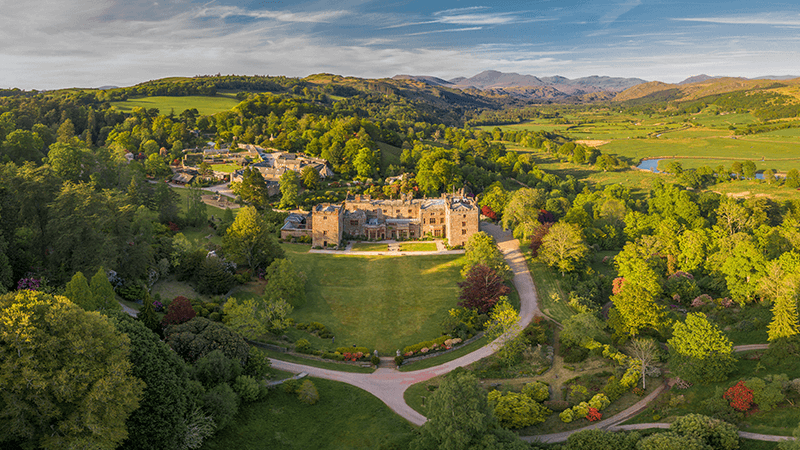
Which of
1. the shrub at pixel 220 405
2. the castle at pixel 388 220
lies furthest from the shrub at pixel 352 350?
the castle at pixel 388 220

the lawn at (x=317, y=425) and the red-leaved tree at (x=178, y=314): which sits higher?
the red-leaved tree at (x=178, y=314)

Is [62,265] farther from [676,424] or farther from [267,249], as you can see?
[676,424]

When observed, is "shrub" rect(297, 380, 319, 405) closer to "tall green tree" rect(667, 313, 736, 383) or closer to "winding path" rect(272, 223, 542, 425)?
"winding path" rect(272, 223, 542, 425)

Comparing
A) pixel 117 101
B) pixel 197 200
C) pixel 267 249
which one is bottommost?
pixel 267 249

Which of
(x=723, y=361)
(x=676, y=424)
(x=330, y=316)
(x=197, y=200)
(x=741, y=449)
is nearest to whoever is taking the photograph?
(x=741, y=449)

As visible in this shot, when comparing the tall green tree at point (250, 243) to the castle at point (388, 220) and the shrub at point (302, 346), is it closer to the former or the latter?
the castle at point (388, 220)

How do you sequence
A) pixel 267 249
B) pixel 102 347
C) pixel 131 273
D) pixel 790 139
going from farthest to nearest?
pixel 790 139
pixel 267 249
pixel 131 273
pixel 102 347

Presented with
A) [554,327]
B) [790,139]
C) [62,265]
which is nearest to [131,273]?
[62,265]
